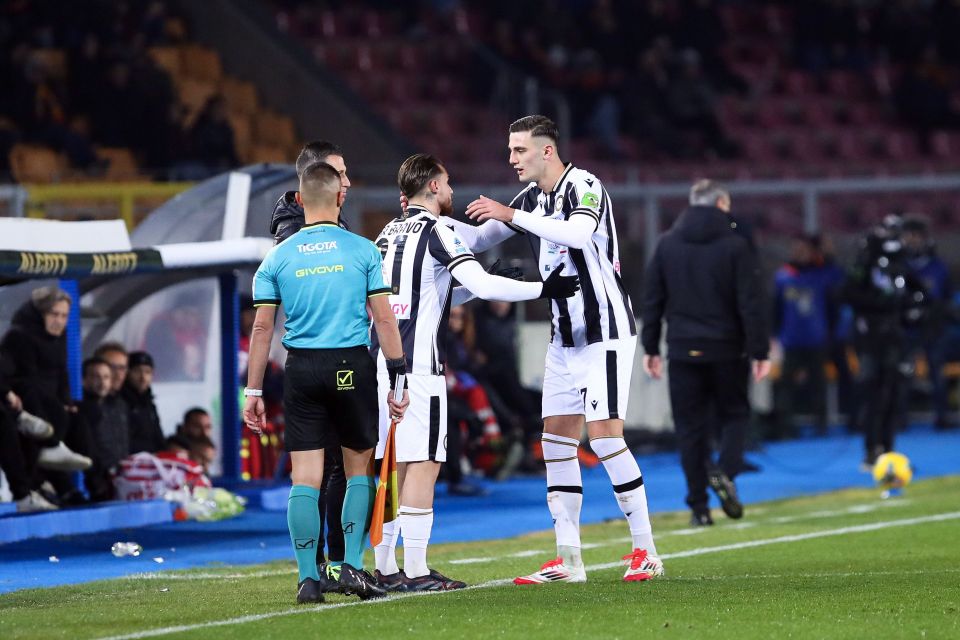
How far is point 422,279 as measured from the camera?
7820 millimetres

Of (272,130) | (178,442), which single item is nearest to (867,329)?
(178,442)

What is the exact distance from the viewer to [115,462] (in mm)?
12305

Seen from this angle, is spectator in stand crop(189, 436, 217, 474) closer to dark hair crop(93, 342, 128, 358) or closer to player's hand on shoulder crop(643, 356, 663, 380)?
dark hair crop(93, 342, 128, 358)

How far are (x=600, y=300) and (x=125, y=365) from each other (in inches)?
214

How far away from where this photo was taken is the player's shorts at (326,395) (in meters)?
7.23

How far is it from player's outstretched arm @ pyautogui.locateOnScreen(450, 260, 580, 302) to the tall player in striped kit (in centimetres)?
43

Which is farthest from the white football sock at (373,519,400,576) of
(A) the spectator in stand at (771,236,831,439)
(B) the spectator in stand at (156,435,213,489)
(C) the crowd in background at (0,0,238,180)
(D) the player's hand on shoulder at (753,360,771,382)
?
(A) the spectator in stand at (771,236,831,439)

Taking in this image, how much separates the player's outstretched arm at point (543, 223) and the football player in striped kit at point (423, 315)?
0.54 feet

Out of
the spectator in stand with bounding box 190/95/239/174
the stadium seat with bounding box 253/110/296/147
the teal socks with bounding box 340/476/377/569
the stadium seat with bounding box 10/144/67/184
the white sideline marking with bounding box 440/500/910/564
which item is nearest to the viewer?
the teal socks with bounding box 340/476/377/569

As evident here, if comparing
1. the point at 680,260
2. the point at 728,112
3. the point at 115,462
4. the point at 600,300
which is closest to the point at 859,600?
the point at 600,300

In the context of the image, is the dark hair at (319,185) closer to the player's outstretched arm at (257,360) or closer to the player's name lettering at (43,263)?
the player's outstretched arm at (257,360)

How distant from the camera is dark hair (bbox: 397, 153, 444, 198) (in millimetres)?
7906

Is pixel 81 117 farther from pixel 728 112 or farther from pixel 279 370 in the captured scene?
pixel 728 112

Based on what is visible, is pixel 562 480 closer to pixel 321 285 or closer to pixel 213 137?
pixel 321 285
